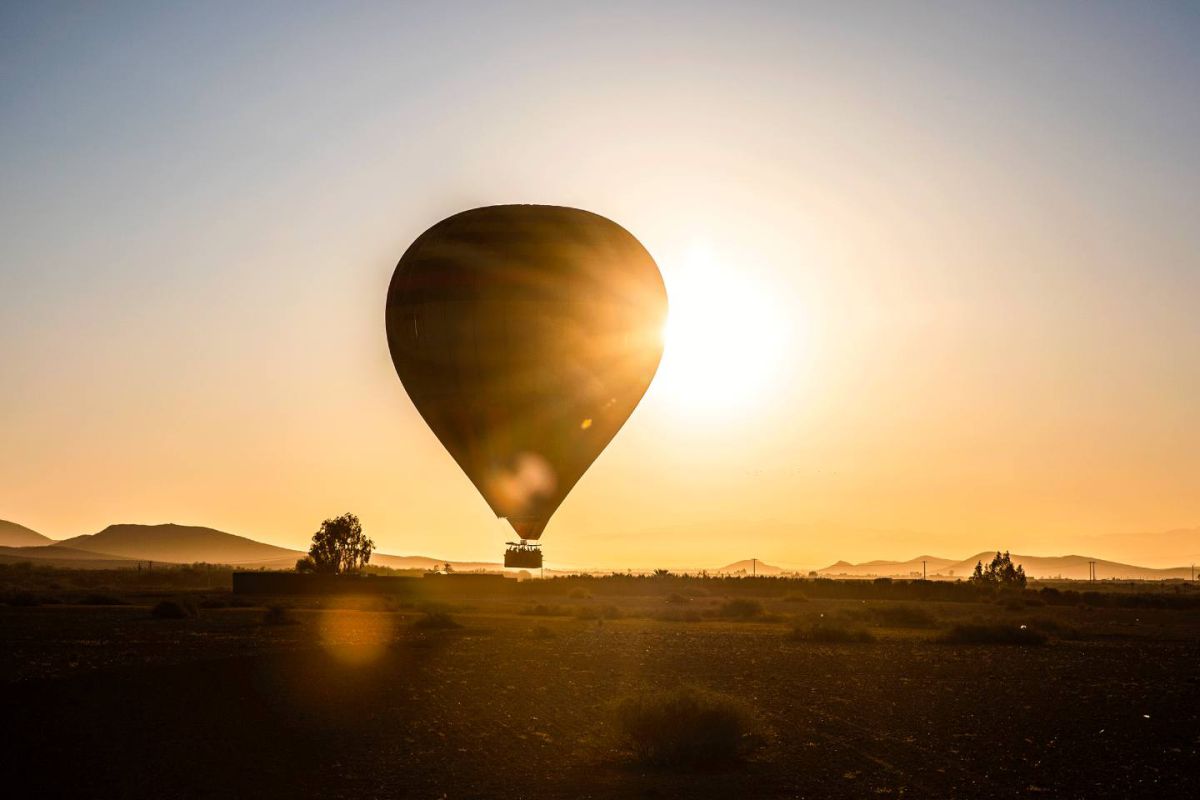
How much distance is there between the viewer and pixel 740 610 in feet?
209

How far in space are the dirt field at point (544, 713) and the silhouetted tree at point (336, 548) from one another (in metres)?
58.7

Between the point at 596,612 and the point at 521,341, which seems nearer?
the point at 521,341

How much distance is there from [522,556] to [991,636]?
16672 millimetres

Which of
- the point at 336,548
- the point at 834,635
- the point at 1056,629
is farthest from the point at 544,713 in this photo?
the point at 336,548

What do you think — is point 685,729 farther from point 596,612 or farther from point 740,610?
point 740,610

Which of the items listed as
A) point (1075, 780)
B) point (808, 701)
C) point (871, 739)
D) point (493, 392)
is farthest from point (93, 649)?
point (1075, 780)

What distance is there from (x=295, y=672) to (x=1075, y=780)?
18033 millimetres

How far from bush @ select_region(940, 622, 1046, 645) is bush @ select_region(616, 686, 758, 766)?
25.1m

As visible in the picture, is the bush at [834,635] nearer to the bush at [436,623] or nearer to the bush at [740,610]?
the bush at [436,623]

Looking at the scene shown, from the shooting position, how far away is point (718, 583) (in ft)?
349

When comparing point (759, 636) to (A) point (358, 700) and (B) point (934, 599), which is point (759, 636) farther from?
(B) point (934, 599)

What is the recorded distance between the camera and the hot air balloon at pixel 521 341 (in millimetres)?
43594

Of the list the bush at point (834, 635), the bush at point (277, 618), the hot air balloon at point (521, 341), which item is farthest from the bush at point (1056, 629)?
the bush at point (277, 618)

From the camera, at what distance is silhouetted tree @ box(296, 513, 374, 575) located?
104 meters
